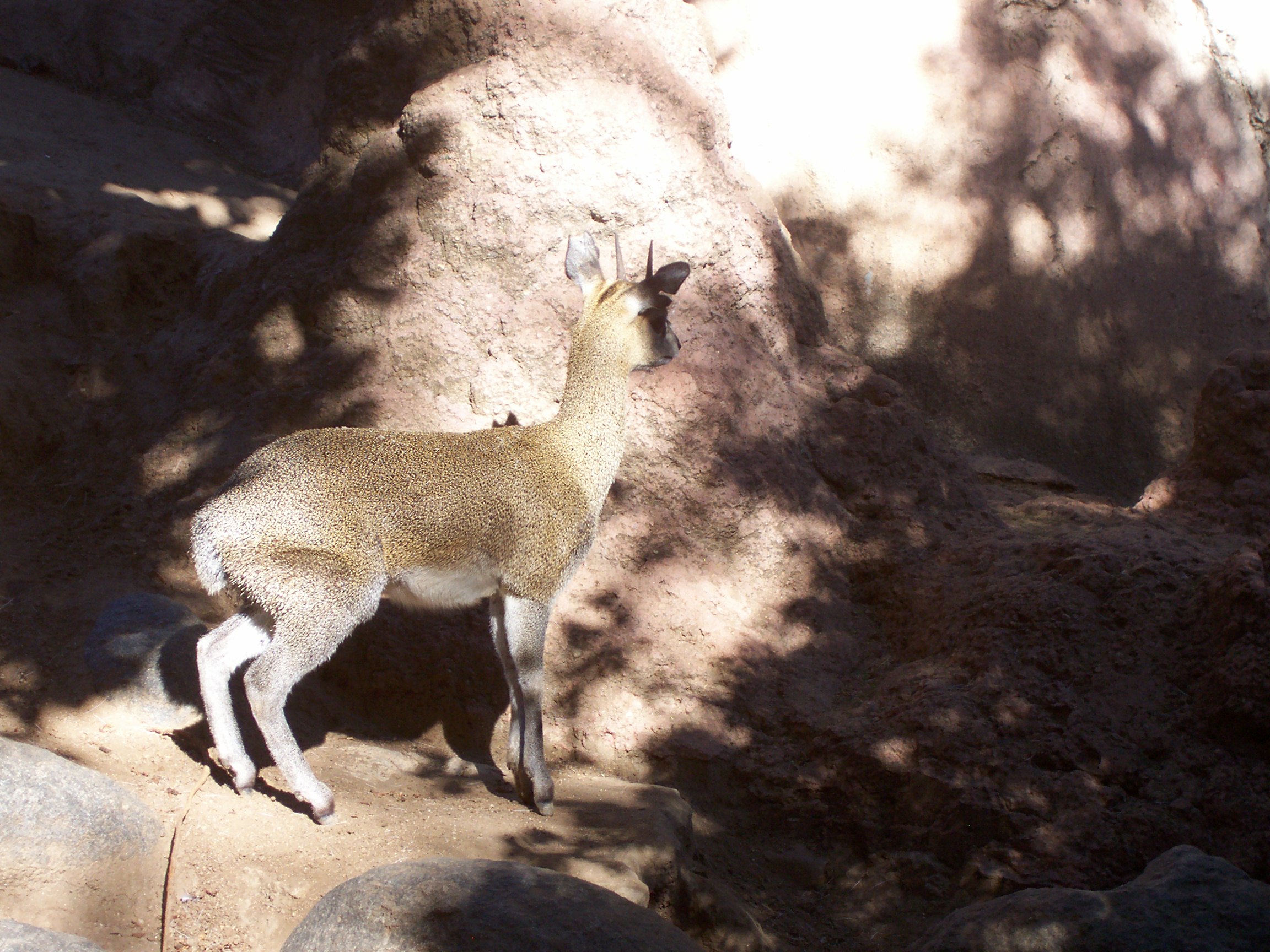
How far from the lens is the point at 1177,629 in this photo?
5.16 m

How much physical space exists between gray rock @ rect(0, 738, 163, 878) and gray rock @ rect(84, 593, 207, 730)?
33.3 inches

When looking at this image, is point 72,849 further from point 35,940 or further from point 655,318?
point 655,318

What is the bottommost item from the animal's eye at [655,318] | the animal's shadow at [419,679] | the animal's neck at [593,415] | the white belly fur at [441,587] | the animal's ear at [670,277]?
the animal's shadow at [419,679]

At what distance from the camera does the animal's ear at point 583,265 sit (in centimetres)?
505

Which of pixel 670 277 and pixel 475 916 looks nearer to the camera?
pixel 475 916

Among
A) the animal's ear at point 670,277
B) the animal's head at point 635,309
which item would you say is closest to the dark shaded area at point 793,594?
the animal's head at point 635,309

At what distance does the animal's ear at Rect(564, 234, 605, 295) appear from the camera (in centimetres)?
505

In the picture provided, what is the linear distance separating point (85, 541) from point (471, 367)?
7.76 feet

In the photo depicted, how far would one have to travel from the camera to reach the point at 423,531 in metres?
4.25

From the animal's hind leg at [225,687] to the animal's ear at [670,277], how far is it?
2.37m

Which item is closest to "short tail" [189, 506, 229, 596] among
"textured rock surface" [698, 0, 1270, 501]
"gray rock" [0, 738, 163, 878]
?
"gray rock" [0, 738, 163, 878]

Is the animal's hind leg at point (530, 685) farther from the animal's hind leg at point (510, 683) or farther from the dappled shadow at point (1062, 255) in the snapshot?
the dappled shadow at point (1062, 255)

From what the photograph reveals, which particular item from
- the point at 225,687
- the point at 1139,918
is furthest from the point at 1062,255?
the point at 225,687

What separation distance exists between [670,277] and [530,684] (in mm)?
1989
